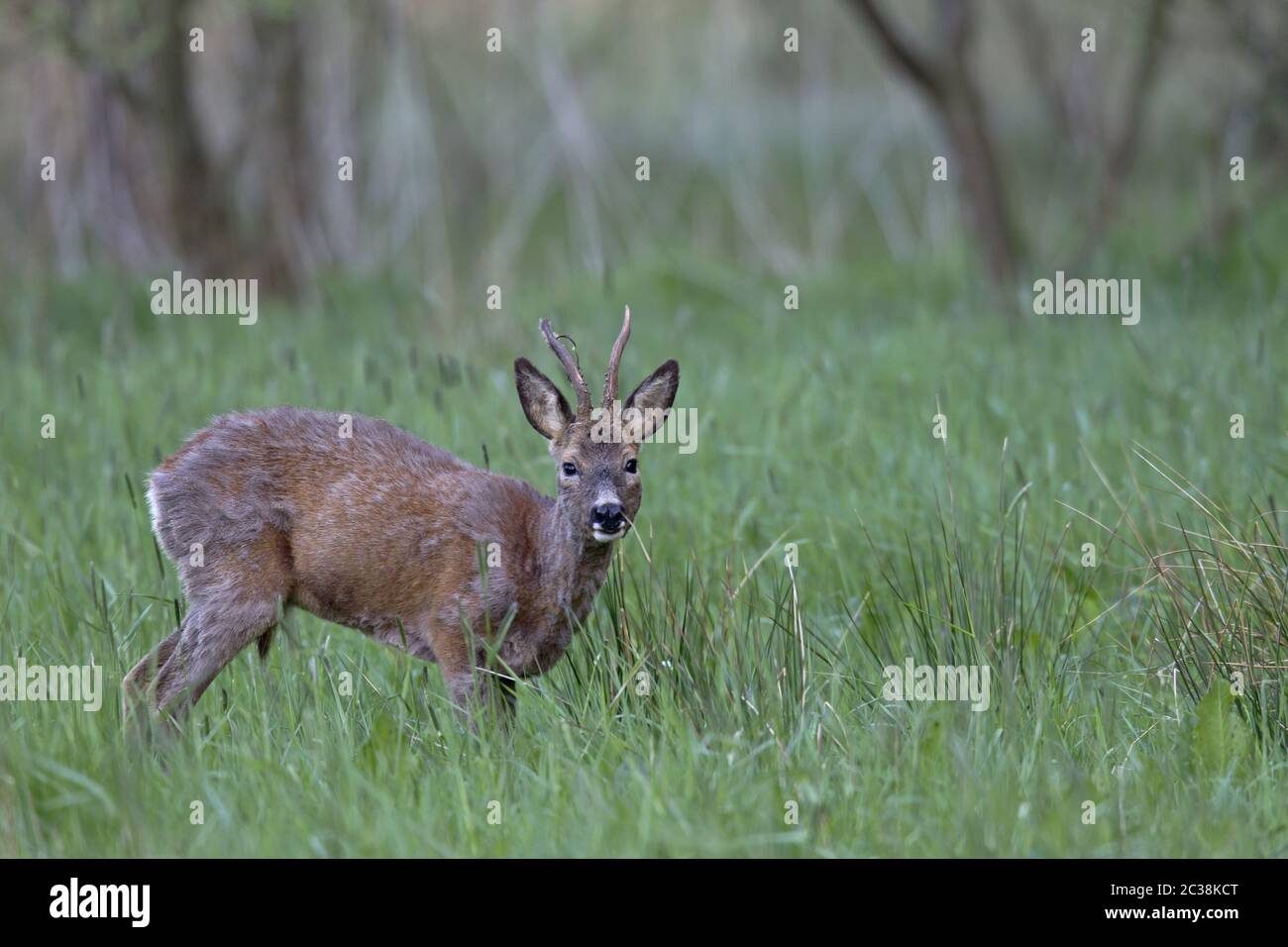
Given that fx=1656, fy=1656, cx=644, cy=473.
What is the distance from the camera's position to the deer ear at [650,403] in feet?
16.6

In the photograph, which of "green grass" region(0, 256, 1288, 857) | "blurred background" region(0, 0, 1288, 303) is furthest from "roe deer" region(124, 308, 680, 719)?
"blurred background" region(0, 0, 1288, 303)

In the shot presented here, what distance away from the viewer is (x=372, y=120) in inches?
722

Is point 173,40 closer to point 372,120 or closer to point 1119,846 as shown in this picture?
point 372,120

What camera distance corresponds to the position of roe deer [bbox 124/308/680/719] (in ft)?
16.2

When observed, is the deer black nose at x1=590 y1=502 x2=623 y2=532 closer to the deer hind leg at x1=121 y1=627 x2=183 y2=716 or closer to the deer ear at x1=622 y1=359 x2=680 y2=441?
the deer ear at x1=622 y1=359 x2=680 y2=441

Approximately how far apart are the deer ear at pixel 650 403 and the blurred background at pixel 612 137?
109 inches

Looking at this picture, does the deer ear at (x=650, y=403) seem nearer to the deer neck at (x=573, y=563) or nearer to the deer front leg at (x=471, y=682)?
the deer neck at (x=573, y=563)

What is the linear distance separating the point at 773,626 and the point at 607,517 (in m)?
0.58

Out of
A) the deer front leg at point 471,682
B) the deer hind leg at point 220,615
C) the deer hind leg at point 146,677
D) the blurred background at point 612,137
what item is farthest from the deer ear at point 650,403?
the blurred background at point 612,137

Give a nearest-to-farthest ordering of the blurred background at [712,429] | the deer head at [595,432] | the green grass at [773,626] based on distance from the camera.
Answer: the green grass at [773,626], the blurred background at [712,429], the deer head at [595,432]

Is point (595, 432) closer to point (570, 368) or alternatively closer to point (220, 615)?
point (570, 368)

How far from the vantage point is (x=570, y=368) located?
4.91 metres

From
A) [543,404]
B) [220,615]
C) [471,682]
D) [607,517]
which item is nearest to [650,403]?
[543,404]

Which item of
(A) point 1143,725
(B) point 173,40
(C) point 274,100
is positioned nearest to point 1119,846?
(A) point 1143,725
